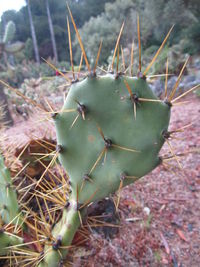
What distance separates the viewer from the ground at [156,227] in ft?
3.48

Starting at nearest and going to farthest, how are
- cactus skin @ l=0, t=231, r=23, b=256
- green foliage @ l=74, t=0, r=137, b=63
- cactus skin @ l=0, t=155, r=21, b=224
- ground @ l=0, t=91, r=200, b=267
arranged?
cactus skin @ l=0, t=231, r=23, b=256 → cactus skin @ l=0, t=155, r=21, b=224 → ground @ l=0, t=91, r=200, b=267 → green foliage @ l=74, t=0, r=137, b=63

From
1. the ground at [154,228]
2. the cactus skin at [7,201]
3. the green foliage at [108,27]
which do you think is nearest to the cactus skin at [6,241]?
the cactus skin at [7,201]

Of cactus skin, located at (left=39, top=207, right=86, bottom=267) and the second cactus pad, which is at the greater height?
the second cactus pad

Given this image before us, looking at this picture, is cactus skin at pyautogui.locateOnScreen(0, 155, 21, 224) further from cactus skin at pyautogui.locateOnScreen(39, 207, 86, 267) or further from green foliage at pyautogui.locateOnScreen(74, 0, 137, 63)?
green foliage at pyautogui.locateOnScreen(74, 0, 137, 63)

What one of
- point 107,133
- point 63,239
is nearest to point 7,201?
point 63,239

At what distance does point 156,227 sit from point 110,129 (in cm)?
93

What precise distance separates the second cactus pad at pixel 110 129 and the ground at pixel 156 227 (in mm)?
159

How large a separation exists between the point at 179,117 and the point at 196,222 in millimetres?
2051

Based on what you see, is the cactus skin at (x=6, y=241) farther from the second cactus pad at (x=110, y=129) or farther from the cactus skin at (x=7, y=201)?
the second cactus pad at (x=110, y=129)

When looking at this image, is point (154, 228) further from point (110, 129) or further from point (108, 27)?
point (108, 27)

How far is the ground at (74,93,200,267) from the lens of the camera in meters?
1.06

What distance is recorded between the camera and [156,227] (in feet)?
4.24

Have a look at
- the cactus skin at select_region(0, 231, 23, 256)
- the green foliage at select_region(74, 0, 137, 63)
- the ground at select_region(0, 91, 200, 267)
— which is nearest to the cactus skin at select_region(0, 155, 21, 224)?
the cactus skin at select_region(0, 231, 23, 256)

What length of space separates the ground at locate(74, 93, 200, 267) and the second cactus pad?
16cm
